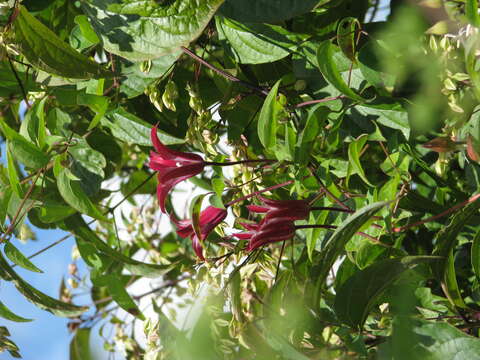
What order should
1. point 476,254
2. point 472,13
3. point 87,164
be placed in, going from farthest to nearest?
point 87,164
point 476,254
point 472,13

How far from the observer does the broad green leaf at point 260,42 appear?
51cm

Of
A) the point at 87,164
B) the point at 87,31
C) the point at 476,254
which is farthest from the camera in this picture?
the point at 87,164

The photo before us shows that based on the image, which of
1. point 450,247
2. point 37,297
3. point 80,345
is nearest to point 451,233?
point 450,247

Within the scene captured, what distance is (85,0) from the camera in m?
0.51

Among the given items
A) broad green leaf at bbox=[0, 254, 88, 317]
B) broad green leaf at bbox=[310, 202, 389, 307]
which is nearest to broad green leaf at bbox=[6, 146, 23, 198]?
broad green leaf at bbox=[0, 254, 88, 317]

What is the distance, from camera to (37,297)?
2.02 feet

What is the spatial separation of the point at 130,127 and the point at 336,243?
1.00ft

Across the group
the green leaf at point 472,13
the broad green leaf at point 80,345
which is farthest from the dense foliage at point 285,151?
the broad green leaf at point 80,345

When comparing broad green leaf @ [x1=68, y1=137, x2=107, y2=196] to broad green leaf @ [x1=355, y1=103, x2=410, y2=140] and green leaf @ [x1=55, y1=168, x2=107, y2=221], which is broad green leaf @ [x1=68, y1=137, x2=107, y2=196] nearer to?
green leaf @ [x1=55, y1=168, x2=107, y2=221]

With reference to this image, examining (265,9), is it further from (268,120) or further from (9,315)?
(9,315)

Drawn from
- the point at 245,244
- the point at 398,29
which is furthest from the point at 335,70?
the point at 245,244

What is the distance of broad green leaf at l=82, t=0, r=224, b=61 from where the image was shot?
0.46 m

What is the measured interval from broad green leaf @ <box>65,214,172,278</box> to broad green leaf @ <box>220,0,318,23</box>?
0.29 metres

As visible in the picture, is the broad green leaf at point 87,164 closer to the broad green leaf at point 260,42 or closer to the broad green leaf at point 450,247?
the broad green leaf at point 260,42
